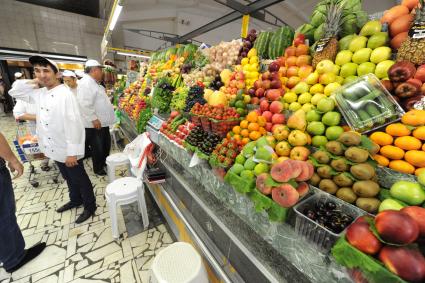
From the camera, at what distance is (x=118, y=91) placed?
7.86 metres

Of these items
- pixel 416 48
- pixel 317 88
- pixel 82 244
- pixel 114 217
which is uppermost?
pixel 416 48

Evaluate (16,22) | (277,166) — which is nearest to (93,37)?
(16,22)

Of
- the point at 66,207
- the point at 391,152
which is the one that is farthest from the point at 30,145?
the point at 391,152

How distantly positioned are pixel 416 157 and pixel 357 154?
261 mm

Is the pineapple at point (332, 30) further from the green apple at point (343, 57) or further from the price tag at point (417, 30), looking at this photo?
the price tag at point (417, 30)

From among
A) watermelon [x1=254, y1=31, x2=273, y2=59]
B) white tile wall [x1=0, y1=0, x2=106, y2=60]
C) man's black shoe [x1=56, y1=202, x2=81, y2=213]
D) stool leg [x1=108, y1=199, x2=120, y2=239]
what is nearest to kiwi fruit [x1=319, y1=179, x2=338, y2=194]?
watermelon [x1=254, y1=31, x2=273, y2=59]

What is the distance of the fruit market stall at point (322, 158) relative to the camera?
834 mm

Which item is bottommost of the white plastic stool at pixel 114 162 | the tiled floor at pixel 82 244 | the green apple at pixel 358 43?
the tiled floor at pixel 82 244

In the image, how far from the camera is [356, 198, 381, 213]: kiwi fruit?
93 centimetres

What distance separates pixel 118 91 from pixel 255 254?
321 inches

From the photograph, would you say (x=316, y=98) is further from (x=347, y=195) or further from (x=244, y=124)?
(x=347, y=195)

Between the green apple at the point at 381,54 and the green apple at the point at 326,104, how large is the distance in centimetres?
38

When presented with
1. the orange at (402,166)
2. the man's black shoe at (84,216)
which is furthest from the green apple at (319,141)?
the man's black shoe at (84,216)

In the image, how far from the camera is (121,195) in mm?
2502
